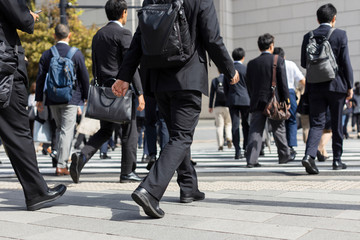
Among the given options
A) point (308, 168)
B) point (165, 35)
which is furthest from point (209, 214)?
point (308, 168)

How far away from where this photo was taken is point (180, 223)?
12.0 ft

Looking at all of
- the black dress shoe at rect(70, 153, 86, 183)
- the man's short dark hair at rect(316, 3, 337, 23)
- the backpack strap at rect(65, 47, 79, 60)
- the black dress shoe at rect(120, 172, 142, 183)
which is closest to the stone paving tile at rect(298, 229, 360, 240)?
the black dress shoe at rect(120, 172, 142, 183)

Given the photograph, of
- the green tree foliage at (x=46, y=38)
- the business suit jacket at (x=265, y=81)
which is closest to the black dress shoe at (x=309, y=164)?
the business suit jacket at (x=265, y=81)

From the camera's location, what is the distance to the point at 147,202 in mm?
3740

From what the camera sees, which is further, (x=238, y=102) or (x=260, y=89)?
(x=238, y=102)

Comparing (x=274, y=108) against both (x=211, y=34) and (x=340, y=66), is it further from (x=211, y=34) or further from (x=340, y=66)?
(x=211, y=34)

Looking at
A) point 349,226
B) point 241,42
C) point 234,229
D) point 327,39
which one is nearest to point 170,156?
point 234,229

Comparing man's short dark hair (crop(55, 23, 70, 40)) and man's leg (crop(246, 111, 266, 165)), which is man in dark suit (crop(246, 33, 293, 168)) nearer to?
man's leg (crop(246, 111, 266, 165))

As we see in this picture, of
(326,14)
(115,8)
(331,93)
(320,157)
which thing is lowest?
(320,157)

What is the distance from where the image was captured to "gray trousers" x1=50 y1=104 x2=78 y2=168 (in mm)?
6941

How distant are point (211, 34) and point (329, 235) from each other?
1.72 metres

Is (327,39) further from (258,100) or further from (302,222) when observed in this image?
(302,222)

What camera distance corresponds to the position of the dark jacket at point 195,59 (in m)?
4.10

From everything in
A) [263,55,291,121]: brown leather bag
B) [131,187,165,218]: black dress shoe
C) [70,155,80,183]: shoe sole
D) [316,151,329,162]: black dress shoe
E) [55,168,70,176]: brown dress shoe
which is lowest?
[316,151,329,162]: black dress shoe
